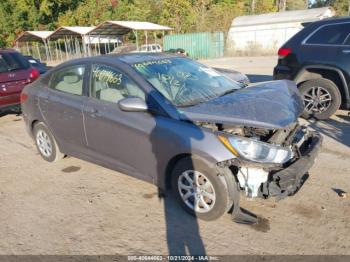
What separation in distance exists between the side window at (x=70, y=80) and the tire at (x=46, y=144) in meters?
0.72

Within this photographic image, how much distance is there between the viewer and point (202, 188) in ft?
11.5

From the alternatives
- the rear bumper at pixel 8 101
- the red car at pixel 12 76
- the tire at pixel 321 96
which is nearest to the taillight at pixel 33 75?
the red car at pixel 12 76

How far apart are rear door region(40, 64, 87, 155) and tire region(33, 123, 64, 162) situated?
0.20 meters

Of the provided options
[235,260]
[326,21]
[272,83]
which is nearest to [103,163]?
[235,260]

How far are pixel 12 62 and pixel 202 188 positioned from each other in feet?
23.4

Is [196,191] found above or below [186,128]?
below

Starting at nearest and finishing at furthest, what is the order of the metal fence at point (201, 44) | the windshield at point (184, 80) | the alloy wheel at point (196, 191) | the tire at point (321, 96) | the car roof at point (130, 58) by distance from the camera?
the alloy wheel at point (196, 191) → the windshield at point (184, 80) → the car roof at point (130, 58) → the tire at point (321, 96) → the metal fence at point (201, 44)

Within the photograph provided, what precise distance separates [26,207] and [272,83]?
139 inches

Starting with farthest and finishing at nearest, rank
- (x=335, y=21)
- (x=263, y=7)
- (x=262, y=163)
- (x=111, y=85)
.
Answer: (x=263, y=7) < (x=335, y=21) < (x=111, y=85) < (x=262, y=163)

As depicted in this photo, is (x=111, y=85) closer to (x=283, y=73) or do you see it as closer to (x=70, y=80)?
(x=70, y=80)

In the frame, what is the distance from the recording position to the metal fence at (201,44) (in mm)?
33594

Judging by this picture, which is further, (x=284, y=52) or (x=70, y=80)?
(x=284, y=52)

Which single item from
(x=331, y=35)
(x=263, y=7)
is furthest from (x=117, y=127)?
(x=263, y=7)

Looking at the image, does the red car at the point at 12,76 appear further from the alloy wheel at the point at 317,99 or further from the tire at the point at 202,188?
the alloy wheel at the point at 317,99
